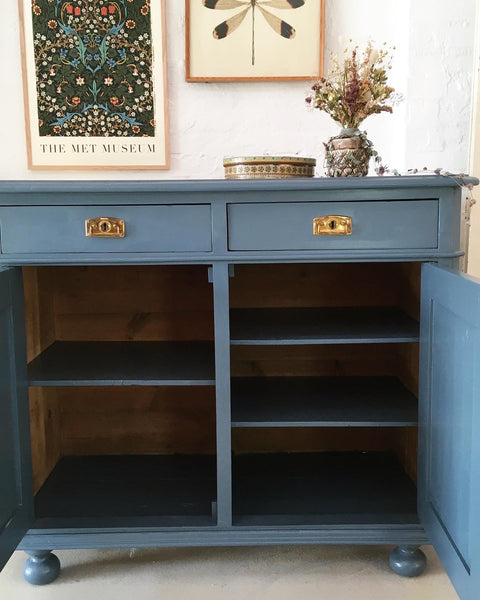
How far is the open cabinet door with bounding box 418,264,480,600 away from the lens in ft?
4.29

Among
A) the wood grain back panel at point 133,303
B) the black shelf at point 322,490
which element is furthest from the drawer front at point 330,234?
the black shelf at point 322,490

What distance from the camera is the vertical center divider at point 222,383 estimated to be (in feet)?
5.67

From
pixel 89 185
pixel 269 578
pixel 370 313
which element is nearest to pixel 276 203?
pixel 89 185

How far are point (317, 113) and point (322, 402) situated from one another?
1.21m

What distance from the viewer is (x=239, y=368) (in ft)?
7.72

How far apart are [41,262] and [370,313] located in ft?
3.89

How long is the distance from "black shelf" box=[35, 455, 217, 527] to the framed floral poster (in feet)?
4.03

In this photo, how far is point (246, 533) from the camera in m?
1.80

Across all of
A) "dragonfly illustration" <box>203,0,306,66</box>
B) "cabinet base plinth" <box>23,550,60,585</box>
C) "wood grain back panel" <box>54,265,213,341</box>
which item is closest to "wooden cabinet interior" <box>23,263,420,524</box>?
"wood grain back panel" <box>54,265,213,341</box>

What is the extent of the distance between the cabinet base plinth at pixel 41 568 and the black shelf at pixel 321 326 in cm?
91

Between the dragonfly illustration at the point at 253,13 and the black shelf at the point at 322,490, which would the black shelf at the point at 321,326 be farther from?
the dragonfly illustration at the point at 253,13

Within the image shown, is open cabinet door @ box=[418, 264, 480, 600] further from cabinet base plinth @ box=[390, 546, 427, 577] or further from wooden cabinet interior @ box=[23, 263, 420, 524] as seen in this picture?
wooden cabinet interior @ box=[23, 263, 420, 524]

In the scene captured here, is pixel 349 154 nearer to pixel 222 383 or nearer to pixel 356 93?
pixel 356 93

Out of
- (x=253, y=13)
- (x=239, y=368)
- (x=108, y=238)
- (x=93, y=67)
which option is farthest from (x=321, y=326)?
(x=93, y=67)
